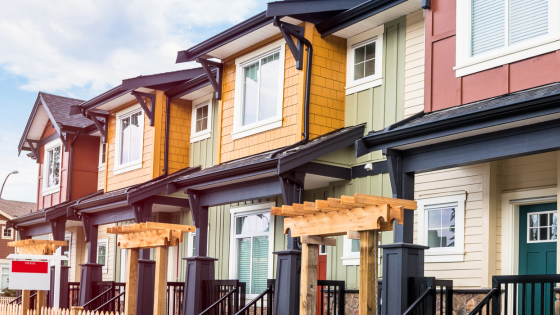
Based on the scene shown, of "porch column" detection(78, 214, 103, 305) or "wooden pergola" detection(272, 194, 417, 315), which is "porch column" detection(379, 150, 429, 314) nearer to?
"wooden pergola" detection(272, 194, 417, 315)

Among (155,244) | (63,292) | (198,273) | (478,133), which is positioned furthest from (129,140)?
(478,133)

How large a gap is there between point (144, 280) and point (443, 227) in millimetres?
7598

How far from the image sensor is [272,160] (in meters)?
11.5

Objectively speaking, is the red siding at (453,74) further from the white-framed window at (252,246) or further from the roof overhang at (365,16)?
the white-framed window at (252,246)

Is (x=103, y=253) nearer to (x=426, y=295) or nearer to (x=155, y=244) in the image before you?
(x=155, y=244)

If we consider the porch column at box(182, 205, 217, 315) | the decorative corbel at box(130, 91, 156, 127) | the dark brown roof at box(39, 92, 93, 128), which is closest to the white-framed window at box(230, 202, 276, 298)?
the porch column at box(182, 205, 217, 315)

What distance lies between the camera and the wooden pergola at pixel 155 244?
38.8 ft

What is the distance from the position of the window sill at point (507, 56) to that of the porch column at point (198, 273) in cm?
675

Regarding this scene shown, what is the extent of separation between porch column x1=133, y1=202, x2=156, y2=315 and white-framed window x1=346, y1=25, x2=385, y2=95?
6148mm

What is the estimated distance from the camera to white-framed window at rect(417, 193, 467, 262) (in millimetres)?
10812

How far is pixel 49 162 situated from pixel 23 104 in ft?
317

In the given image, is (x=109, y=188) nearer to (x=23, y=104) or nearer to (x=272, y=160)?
(x=272, y=160)

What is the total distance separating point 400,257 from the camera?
913 cm

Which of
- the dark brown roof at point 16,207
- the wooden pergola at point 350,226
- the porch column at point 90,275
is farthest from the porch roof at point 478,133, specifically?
the dark brown roof at point 16,207
